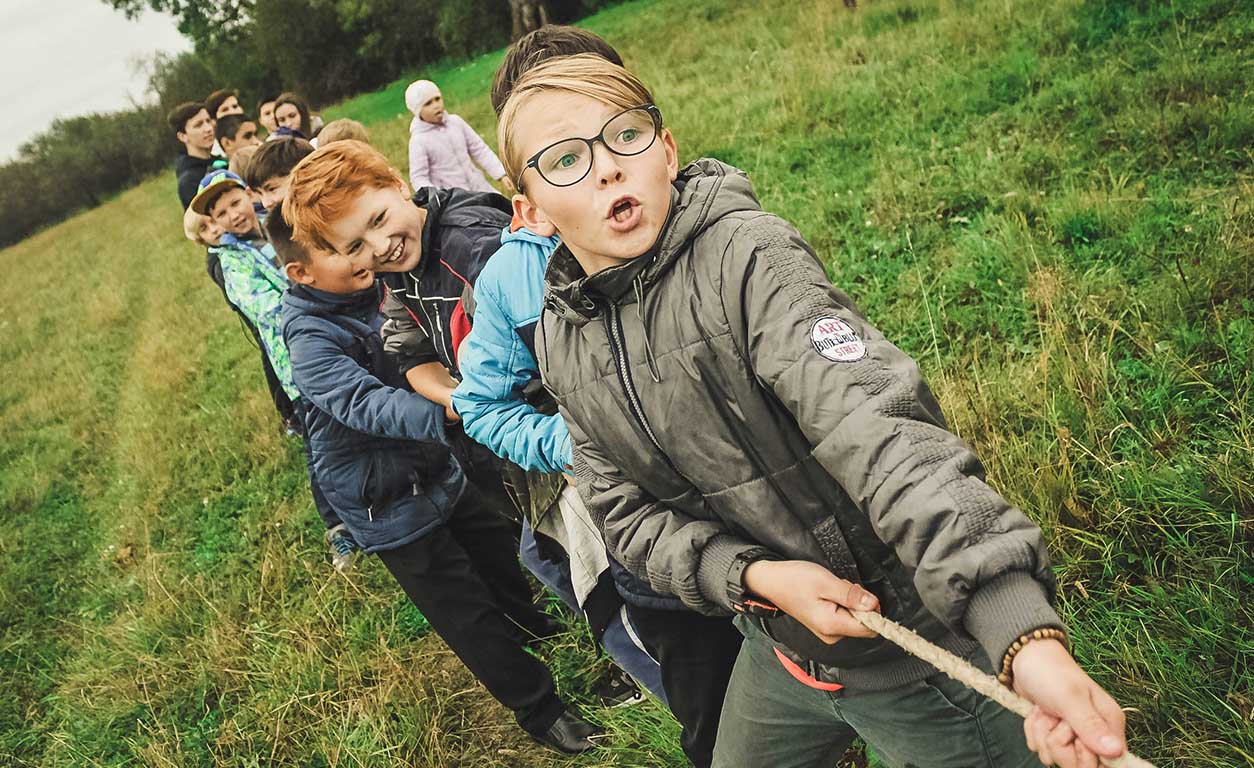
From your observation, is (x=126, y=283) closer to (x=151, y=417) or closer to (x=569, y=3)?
(x=151, y=417)

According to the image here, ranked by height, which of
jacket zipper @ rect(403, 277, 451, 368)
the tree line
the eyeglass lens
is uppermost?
the tree line

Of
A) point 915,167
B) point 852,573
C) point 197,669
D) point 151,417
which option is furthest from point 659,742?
point 151,417

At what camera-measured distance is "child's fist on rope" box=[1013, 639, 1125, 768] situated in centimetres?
78

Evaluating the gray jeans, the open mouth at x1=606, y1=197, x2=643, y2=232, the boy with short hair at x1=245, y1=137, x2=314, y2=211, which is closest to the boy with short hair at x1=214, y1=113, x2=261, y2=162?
the boy with short hair at x1=245, y1=137, x2=314, y2=211

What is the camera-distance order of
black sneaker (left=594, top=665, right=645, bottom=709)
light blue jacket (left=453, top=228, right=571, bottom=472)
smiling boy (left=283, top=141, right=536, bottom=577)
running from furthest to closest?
black sneaker (left=594, top=665, right=645, bottom=709)
smiling boy (left=283, top=141, right=536, bottom=577)
light blue jacket (left=453, top=228, right=571, bottom=472)

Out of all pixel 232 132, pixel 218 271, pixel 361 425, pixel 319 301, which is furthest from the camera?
pixel 232 132

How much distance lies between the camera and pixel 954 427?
9.83 feet

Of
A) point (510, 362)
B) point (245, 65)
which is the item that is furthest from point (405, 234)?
point (245, 65)

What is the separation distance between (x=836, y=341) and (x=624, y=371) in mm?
446

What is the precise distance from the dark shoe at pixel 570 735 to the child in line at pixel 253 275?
57.9 inches

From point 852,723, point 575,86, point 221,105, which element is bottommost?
point 852,723

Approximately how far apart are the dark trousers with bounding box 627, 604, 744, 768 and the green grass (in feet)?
1.61

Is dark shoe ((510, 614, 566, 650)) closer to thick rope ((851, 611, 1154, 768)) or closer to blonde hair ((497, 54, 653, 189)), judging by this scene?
blonde hair ((497, 54, 653, 189))

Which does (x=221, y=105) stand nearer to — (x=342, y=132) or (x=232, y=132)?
(x=232, y=132)
